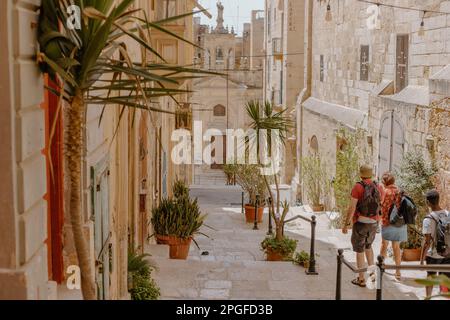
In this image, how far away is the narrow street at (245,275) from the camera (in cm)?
860

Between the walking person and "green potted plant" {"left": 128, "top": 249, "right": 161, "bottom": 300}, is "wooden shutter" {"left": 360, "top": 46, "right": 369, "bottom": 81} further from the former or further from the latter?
"green potted plant" {"left": 128, "top": 249, "right": 161, "bottom": 300}

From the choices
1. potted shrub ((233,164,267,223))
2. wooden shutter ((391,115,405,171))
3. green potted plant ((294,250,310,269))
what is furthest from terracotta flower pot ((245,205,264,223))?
green potted plant ((294,250,310,269))

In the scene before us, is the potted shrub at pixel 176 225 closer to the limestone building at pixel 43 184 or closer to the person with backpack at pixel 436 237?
the limestone building at pixel 43 184

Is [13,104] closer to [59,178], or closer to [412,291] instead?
A: [59,178]

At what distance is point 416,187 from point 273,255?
95.4 inches

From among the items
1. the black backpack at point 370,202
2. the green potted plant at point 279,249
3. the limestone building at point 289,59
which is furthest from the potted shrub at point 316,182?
the black backpack at point 370,202

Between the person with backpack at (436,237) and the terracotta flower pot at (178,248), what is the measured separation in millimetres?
4362

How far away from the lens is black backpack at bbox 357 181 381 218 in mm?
8320

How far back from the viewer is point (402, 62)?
1420 centimetres

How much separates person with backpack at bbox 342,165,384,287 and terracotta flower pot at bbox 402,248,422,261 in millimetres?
1933

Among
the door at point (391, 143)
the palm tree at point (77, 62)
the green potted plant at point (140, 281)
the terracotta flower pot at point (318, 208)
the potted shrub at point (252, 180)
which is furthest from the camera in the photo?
the terracotta flower pot at point (318, 208)

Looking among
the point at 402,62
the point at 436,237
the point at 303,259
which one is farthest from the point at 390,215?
the point at 402,62

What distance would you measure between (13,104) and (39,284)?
3.31ft

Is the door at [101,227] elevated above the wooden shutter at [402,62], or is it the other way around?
the wooden shutter at [402,62]
